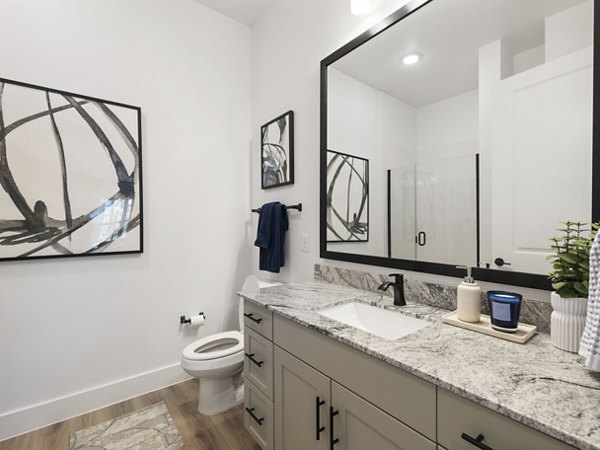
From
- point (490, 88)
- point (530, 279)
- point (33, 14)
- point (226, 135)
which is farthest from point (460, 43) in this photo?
point (33, 14)

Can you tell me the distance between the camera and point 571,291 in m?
0.80

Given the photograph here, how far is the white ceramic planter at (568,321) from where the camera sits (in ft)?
2.57

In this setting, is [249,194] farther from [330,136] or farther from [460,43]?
[460,43]

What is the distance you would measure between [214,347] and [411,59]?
2060 millimetres

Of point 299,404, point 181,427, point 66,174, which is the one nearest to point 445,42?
point 299,404

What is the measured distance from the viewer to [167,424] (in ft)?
5.74

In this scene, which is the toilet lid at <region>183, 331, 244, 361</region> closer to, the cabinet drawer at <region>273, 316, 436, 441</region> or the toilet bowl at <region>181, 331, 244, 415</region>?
the toilet bowl at <region>181, 331, 244, 415</region>

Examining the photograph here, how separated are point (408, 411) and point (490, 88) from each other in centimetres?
Result: 112

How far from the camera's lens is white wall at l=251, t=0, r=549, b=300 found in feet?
5.75

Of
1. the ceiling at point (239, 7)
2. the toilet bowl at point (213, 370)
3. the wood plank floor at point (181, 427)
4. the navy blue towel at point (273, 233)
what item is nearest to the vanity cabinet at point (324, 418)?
the wood plank floor at point (181, 427)

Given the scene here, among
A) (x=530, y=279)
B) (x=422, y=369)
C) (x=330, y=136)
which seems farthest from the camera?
(x=330, y=136)

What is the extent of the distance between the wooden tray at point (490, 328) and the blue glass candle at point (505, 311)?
2 cm

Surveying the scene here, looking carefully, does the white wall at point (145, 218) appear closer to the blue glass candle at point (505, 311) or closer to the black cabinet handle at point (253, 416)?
the black cabinet handle at point (253, 416)

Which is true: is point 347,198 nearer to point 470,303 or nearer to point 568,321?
point 470,303
